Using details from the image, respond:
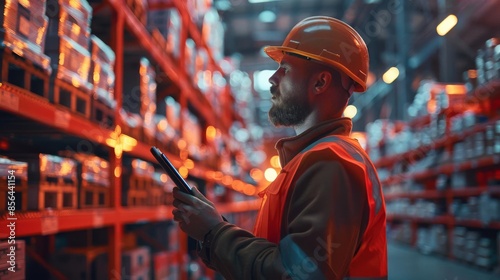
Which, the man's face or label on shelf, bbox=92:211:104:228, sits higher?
the man's face

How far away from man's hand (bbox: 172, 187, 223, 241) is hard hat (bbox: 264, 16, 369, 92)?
2.05 feet

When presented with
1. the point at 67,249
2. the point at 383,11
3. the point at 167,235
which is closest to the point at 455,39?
the point at 383,11

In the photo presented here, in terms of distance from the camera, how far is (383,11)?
15.0 meters

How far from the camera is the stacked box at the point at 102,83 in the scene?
2.97 metres

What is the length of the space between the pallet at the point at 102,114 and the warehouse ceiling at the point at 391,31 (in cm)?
812

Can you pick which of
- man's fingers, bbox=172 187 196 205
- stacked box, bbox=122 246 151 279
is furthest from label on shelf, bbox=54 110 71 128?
stacked box, bbox=122 246 151 279

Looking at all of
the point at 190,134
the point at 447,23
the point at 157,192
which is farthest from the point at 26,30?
the point at 447,23

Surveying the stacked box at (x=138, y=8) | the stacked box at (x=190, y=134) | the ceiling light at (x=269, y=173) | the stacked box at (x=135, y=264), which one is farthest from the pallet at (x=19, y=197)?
the ceiling light at (x=269, y=173)

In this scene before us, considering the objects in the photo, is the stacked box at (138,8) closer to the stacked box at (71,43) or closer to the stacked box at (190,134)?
the stacked box at (71,43)

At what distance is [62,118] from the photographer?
241cm

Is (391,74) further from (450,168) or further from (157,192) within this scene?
(157,192)

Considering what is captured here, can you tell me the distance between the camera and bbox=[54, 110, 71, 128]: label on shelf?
2.35 m

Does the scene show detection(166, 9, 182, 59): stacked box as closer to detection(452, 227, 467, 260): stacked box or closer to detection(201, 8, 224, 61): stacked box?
detection(201, 8, 224, 61): stacked box

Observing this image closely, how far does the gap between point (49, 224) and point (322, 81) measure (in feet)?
4.63
